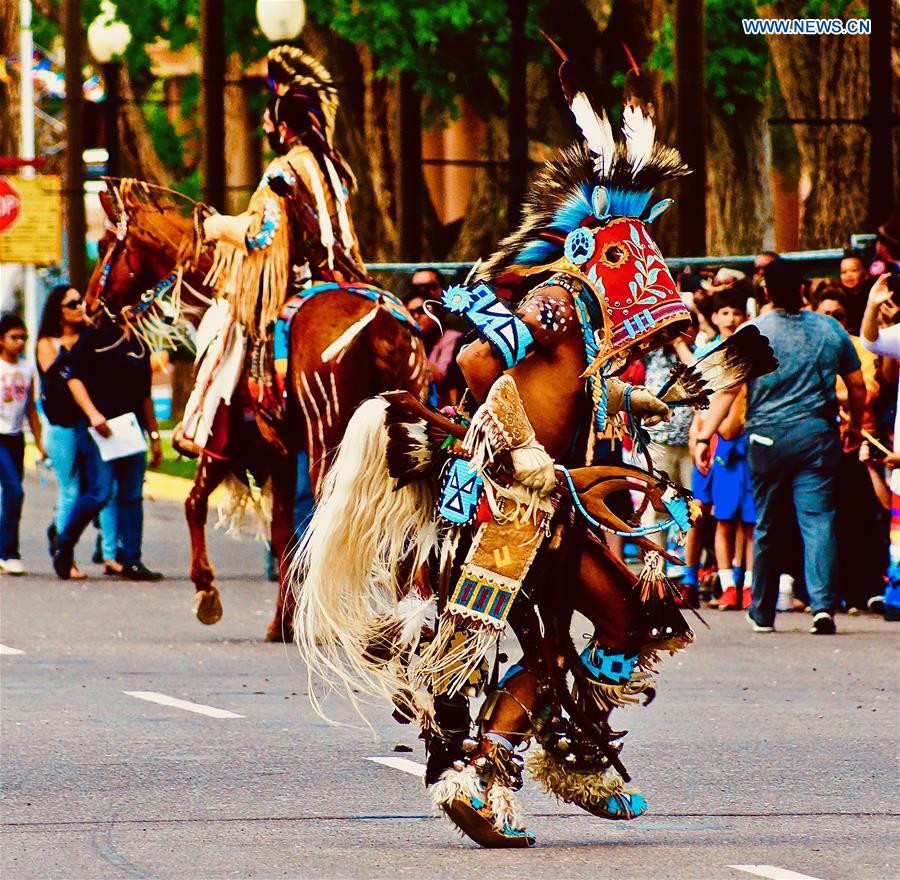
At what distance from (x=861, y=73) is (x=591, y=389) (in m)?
15.6

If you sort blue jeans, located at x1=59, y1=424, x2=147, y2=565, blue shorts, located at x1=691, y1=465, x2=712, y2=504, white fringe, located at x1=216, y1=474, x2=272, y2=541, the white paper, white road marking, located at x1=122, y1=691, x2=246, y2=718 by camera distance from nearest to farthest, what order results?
white road marking, located at x1=122, y1=691, x2=246, y2=718, white fringe, located at x1=216, y1=474, x2=272, y2=541, blue shorts, located at x1=691, y1=465, x2=712, y2=504, the white paper, blue jeans, located at x1=59, y1=424, x2=147, y2=565

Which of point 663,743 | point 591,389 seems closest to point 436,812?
point 591,389

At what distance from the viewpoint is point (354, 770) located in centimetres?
860

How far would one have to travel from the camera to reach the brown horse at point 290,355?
12406mm

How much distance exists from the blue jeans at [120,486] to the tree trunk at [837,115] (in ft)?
26.4

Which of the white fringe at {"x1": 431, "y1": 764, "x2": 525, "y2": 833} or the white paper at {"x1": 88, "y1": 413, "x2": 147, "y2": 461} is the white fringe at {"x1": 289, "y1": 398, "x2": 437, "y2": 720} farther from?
the white paper at {"x1": 88, "y1": 413, "x2": 147, "y2": 461}

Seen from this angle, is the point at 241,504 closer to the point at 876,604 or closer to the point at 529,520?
the point at 876,604

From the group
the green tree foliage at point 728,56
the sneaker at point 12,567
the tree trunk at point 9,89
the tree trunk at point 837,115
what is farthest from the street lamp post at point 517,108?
the tree trunk at point 9,89

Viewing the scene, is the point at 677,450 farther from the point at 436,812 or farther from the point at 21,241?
the point at 21,241

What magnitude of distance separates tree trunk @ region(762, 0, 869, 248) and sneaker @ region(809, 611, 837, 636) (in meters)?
9.12

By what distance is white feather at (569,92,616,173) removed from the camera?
294 inches

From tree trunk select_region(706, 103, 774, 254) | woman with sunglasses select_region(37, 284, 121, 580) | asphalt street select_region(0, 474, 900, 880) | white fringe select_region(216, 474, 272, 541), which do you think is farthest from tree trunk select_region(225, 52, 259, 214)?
asphalt street select_region(0, 474, 900, 880)

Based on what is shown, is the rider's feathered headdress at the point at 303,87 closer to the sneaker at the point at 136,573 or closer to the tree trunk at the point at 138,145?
the sneaker at the point at 136,573

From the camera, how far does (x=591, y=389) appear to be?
730cm
